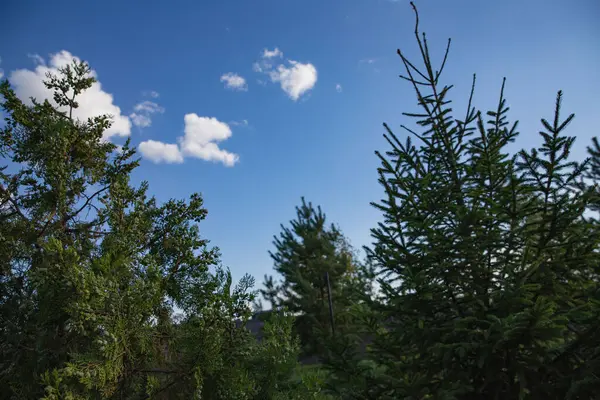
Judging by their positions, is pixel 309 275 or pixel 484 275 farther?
pixel 309 275

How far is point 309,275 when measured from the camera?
61.8 feet

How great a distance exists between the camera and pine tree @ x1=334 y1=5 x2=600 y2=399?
3.33 metres

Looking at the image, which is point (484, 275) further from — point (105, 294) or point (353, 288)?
point (105, 294)

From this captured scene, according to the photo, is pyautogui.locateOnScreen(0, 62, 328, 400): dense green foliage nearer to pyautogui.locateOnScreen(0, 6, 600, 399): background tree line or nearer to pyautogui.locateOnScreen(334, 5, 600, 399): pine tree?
pyautogui.locateOnScreen(0, 6, 600, 399): background tree line

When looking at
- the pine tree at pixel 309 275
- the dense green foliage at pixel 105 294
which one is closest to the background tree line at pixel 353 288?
the dense green foliage at pixel 105 294

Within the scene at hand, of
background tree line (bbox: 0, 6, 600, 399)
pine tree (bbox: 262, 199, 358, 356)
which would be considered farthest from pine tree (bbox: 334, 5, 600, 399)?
pine tree (bbox: 262, 199, 358, 356)

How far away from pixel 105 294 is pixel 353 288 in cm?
245

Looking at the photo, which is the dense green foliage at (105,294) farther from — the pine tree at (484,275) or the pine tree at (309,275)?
the pine tree at (309,275)

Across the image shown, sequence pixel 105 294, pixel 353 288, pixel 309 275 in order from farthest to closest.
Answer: pixel 309 275 < pixel 353 288 < pixel 105 294

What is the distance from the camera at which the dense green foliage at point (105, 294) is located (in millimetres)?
3191

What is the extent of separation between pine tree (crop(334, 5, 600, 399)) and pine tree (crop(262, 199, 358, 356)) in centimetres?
1354

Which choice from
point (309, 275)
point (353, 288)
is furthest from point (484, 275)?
point (309, 275)

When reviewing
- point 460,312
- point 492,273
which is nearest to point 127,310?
point 460,312

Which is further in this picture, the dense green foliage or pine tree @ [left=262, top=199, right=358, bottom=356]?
pine tree @ [left=262, top=199, right=358, bottom=356]
